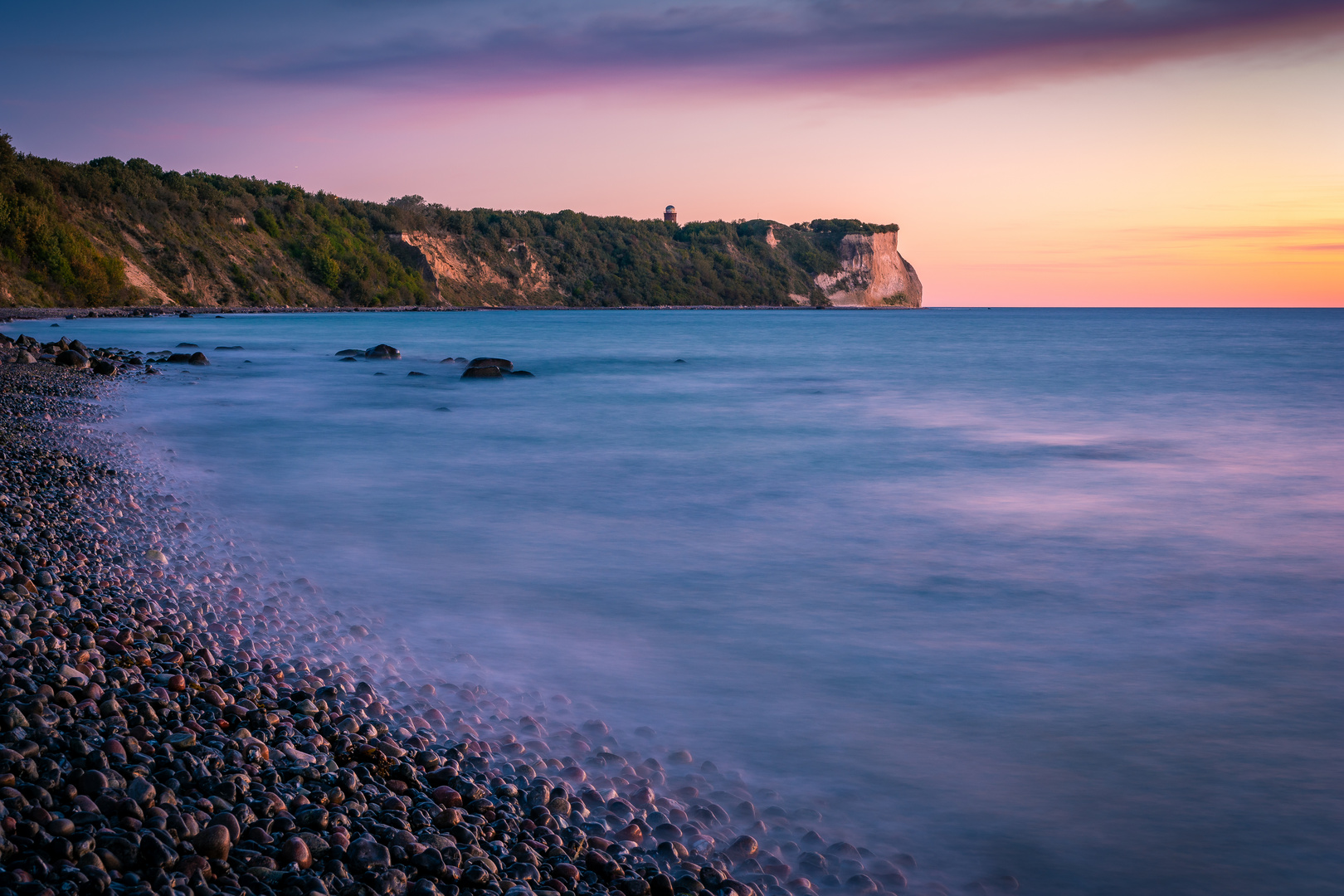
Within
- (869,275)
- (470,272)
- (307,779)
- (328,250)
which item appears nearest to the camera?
(307,779)

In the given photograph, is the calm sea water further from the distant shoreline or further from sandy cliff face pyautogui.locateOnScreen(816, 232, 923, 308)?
sandy cliff face pyautogui.locateOnScreen(816, 232, 923, 308)

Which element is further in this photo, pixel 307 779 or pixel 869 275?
pixel 869 275

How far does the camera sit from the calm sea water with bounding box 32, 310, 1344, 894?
11.7ft

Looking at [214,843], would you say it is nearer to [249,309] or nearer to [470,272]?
[249,309]

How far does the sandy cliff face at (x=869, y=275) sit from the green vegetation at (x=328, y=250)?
263 centimetres

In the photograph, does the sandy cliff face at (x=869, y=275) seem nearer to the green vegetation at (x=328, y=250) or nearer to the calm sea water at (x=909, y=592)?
the green vegetation at (x=328, y=250)

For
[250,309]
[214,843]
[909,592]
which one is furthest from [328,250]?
[214,843]

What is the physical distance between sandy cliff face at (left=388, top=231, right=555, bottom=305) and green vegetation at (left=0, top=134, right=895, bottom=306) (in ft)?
0.79

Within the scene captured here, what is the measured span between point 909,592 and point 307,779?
4.55 meters

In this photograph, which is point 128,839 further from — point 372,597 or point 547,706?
point 372,597

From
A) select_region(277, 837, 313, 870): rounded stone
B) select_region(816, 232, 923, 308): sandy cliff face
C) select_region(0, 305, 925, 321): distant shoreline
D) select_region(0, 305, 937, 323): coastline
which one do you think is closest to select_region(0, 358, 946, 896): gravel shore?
select_region(277, 837, 313, 870): rounded stone

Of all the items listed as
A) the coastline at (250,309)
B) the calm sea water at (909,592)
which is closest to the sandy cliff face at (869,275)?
the coastline at (250,309)

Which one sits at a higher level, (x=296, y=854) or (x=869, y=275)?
(x=869, y=275)

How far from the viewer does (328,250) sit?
286 ft
